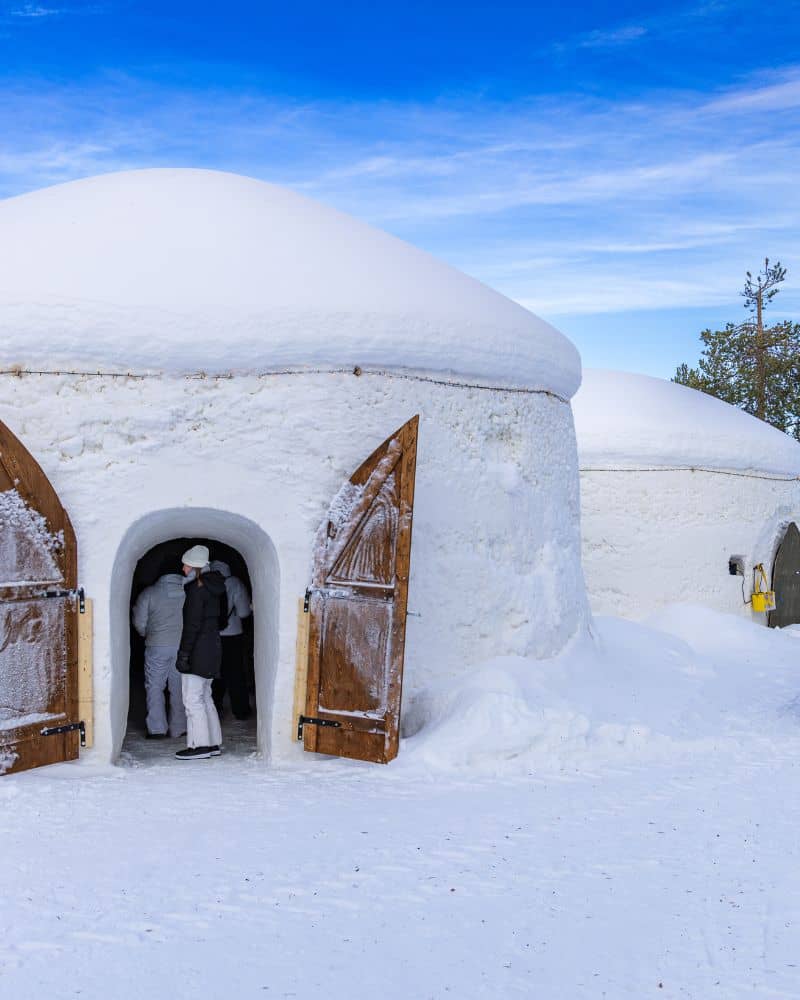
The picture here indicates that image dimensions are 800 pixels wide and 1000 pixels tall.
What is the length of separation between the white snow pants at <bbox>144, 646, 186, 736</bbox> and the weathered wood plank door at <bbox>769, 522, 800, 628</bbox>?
8.50 meters

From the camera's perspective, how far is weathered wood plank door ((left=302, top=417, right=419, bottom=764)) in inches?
248

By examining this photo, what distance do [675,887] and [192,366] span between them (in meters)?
4.02

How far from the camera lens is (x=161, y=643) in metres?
7.44

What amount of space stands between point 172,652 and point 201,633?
2.88 feet

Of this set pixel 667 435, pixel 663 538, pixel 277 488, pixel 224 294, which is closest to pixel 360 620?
pixel 277 488

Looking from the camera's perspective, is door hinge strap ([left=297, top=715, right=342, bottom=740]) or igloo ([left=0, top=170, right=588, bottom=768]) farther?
door hinge strap ([left=297, top=715, right=342, bottom=740])

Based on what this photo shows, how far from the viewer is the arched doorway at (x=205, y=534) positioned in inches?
250

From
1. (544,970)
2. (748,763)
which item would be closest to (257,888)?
(544,970)

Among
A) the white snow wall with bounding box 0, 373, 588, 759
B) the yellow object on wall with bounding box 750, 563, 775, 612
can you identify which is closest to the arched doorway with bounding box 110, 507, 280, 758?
the white snow wall with bounding box 0, 373, 588, 759

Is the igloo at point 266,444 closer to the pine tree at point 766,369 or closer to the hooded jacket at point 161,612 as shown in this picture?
the hooded jacket at point 161,612

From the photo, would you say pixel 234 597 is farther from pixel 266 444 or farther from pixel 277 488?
pixel 266 444

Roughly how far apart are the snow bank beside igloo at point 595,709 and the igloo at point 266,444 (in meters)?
0.30

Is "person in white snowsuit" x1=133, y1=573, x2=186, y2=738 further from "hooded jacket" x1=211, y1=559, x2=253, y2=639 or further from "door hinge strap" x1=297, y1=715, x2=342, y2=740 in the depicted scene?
"door hinge strap" x1=297, y1=715, x2=342, y2=740

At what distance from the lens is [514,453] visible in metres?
7.39
